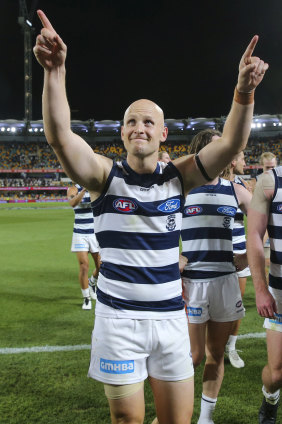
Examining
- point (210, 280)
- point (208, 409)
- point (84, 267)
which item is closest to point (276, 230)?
point (210, 280)

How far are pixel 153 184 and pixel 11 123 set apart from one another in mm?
60499

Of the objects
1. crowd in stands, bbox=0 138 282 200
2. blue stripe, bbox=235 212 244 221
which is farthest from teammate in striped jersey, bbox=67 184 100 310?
crowd in stands, bbox=0 138 282 200

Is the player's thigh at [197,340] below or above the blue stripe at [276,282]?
below


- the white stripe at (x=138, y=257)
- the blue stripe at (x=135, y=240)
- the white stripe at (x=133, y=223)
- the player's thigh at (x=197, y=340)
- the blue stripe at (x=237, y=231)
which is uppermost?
the white stripe at (x=133, y=223)

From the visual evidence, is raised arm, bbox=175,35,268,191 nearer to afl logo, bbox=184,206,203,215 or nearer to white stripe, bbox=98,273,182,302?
white stripe, bbox=98,273,182,302

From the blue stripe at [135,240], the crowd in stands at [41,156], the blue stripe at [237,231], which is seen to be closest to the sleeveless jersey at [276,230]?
the blue stripe at [135,240]

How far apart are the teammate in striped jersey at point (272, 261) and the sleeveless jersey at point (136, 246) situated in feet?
3.30

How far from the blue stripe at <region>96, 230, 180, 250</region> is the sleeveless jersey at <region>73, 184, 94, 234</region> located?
202 inches

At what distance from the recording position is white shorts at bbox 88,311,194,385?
227cm

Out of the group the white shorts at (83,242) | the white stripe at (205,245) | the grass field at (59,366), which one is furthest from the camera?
the white shorts at (83,242)

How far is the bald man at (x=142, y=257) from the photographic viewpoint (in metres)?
2.26

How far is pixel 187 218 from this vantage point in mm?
3518

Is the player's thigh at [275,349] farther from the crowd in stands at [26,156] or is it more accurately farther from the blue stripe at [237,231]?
the crowd in stands at [26,156]

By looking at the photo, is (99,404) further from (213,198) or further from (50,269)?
(50,269)
